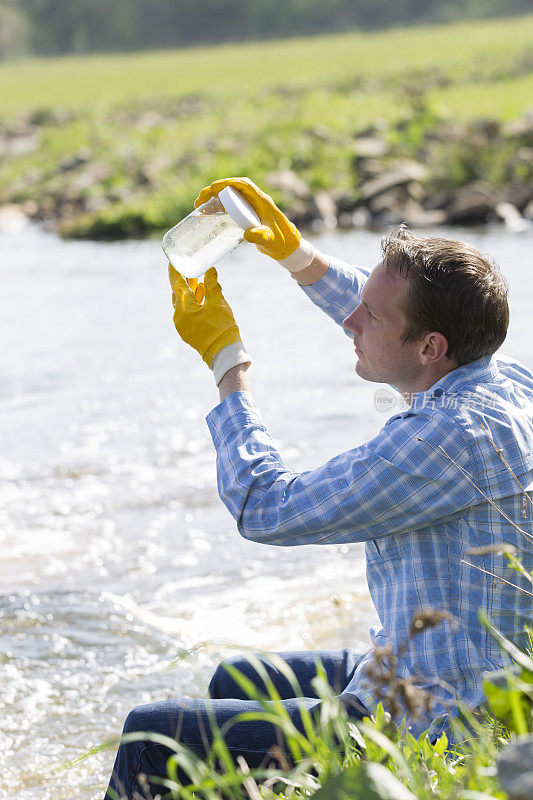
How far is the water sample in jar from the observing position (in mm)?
3231

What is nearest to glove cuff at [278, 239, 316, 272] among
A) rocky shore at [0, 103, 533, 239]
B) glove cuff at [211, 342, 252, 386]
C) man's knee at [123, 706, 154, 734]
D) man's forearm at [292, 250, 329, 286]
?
man's forearm at [292, 250, 329, 286]

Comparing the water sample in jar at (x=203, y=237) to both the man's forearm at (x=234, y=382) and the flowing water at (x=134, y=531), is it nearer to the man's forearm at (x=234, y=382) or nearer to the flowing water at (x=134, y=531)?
the man's forearm at (x=234, y=382)

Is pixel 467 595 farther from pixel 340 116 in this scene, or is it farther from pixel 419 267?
pixel 340 116

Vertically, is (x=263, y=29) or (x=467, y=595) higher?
(x=263, y=29)

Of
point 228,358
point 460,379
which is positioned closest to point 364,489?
point 460,379

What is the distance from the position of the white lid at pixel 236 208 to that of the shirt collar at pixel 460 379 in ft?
2.63

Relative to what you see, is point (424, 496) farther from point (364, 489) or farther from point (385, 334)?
point (385, 334)

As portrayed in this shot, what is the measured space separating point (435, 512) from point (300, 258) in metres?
1.15

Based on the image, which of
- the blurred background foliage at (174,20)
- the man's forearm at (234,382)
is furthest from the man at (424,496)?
the blurred background foliage at (174,20)

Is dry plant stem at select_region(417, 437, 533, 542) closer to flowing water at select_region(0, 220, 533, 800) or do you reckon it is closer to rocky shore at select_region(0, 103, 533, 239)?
flowing water at select_region(0, 220, 533, 800)

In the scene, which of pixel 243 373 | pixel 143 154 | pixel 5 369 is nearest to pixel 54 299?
pixel 5 369

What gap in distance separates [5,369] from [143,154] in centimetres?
1992

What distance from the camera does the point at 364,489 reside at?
98.3 inches

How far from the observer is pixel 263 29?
106 m
